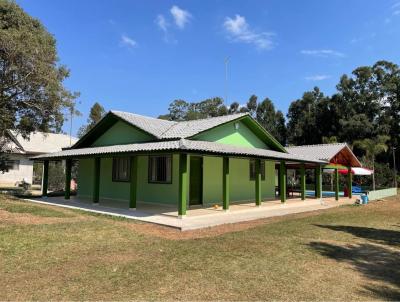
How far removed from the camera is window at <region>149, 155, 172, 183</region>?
622 inches

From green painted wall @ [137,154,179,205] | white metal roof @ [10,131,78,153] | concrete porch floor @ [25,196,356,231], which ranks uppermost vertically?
white metal roof @ [10,131,78,153]

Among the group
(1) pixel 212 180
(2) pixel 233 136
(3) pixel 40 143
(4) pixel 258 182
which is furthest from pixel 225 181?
(3) pixel 40 143

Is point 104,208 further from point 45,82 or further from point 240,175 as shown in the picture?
point 45,82

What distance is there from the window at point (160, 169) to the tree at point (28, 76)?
7791 mm

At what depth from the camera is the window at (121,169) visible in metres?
17.5

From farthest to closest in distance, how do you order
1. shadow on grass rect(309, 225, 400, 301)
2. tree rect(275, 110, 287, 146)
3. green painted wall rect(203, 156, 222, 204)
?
tree rect(275, 110, 287, 146)
green painted wall rect(203, 156, 222, 204)
shadow on grass rect(309, 225, 400, 301)

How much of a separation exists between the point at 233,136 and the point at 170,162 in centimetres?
397

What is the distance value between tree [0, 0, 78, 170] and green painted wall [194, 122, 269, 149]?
951cm

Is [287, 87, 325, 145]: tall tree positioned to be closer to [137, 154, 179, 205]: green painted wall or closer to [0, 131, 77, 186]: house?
[0, 131, 77, 186]: house

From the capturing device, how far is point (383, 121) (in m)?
47.6

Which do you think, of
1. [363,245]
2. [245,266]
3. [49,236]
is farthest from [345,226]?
[49,236]

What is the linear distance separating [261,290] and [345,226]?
7814 millimetres

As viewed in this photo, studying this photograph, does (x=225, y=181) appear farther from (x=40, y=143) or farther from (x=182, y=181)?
(x=40, y=143)

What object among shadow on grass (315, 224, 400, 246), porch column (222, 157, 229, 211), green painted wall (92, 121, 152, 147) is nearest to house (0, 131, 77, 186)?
green painted wall (92, 121, 152, 147)
